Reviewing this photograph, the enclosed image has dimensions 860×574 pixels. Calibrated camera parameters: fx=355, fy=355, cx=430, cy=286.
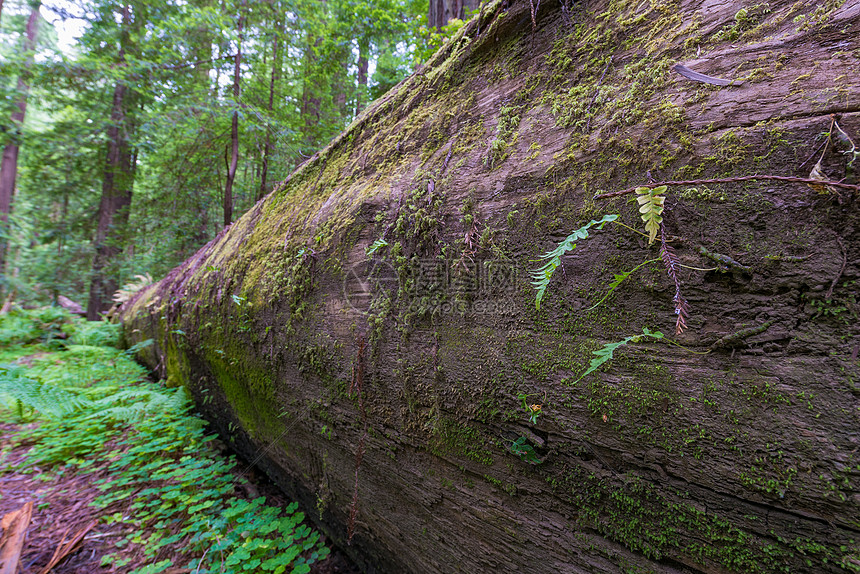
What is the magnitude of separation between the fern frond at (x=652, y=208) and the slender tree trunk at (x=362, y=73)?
7.90m

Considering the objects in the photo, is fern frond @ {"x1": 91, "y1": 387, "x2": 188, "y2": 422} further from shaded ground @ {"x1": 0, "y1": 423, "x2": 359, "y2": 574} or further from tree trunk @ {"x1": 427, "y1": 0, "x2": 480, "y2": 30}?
tree trunk @ {"x1": 427, "y1": 0, "x2": 480, "y2": 30}

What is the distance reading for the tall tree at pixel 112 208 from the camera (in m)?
10.6

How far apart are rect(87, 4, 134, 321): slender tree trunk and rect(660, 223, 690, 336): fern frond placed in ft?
44.5

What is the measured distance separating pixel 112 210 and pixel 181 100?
6630 mm

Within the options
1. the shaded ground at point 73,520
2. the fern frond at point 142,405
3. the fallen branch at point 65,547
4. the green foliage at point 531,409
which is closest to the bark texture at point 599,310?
the green foliage at point 531,409

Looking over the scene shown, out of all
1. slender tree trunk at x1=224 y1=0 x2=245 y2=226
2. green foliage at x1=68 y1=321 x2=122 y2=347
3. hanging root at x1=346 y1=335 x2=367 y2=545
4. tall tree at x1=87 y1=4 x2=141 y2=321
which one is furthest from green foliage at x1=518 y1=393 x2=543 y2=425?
tall tree at x1=87 y1=4 x2=141 y2=321

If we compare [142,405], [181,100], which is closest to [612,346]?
[142,405]

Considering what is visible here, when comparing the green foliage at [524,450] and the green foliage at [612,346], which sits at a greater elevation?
the green foliage at [612,346]

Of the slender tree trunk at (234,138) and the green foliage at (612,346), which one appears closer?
the green foliage at (612,346)

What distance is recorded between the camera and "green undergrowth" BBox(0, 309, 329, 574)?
7.90 feet

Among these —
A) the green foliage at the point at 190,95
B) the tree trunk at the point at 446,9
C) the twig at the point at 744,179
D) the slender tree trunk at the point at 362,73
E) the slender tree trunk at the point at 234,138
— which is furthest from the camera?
the slender tree trunk at the point at 362,73

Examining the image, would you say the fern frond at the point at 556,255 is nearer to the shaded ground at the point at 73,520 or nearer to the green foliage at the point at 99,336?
the shaded ground at the point at 73,520

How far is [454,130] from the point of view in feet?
5.65

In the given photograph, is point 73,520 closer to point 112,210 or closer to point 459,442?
point 459,442
